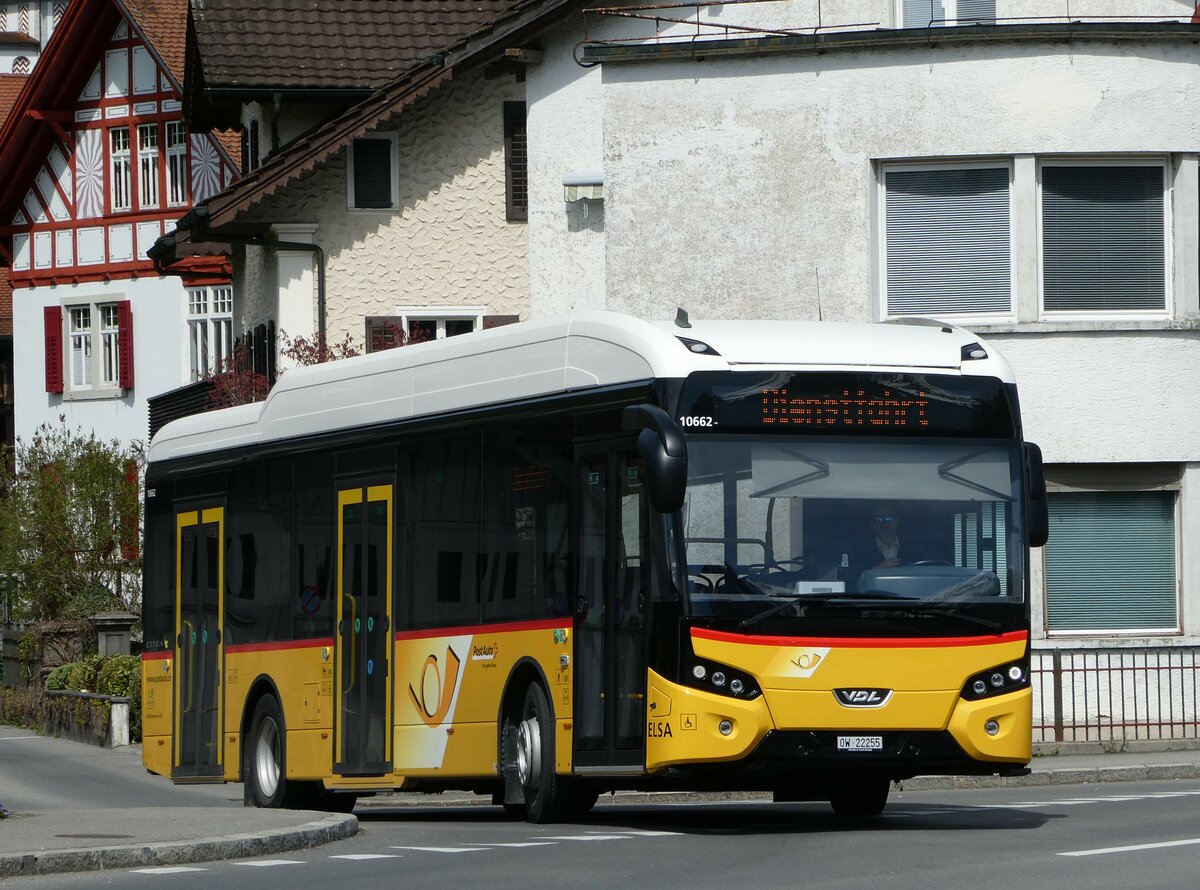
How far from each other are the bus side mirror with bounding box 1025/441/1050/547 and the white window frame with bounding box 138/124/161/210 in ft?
131

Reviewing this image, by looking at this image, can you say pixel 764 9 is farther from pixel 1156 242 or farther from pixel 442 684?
pixel 442 684

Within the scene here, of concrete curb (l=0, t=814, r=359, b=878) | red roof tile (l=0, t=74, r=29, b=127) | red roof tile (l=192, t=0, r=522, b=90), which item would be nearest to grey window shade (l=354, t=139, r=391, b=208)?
red roof tile (l=192, t=0, r=522, b=90)

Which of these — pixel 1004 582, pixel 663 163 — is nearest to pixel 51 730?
pixel 663 163

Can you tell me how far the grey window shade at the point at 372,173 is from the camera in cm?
3403

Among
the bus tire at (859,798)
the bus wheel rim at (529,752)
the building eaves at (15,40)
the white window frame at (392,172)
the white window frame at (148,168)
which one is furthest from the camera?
the building eaves at (15,40)

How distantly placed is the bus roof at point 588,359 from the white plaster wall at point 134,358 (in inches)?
1409

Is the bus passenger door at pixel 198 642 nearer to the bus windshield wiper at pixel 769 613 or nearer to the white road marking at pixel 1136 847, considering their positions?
the bus windshield wiper at pixel 769 613

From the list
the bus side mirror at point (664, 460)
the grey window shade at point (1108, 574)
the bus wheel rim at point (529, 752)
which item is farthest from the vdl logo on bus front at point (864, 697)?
the grey window shade at point (1108, 574)

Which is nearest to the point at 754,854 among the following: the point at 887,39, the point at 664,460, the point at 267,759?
the point at 664,460

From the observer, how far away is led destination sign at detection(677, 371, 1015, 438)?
1381cm

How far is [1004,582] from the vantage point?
14.1m

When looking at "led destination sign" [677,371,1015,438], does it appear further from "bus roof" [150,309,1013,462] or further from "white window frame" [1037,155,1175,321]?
"white window frame" [1037,155,1175,321]

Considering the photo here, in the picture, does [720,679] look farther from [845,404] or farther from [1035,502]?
[1035,502]

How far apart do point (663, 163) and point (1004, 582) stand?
1259 centimetres
